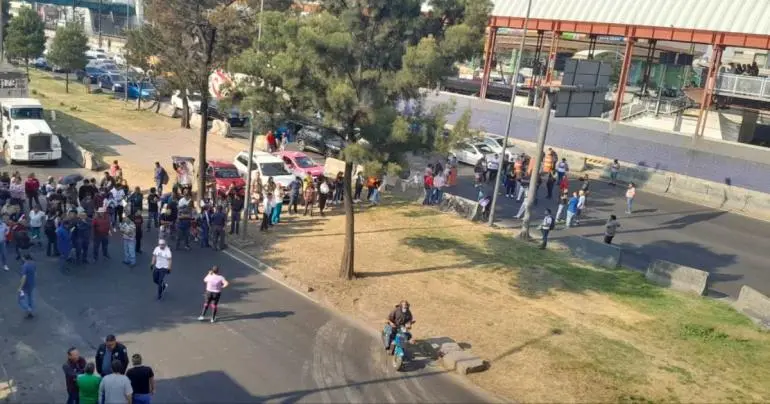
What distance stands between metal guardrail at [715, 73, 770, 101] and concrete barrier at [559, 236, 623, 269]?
2410 centimetres

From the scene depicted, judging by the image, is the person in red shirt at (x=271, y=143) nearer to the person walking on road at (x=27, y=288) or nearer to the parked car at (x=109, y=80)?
the person walking on road at (x=27, y=288)

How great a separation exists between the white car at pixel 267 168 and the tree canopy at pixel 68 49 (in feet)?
103

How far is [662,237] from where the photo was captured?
24.5 meters

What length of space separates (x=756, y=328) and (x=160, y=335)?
13985 mm

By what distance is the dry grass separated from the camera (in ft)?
41.9

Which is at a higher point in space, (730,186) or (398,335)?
(730,186)

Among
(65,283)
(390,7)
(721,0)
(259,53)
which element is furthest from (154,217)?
(721,0)

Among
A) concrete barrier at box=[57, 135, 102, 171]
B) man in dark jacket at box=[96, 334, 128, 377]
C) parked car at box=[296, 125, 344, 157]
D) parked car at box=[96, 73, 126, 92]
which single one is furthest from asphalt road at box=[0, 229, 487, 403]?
parked car at box=[96, 73, 126, 92]

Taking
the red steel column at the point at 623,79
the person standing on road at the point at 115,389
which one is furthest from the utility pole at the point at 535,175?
the red steel column at the point at 623,79

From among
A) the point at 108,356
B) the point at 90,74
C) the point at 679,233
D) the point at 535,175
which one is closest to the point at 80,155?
the point at 535,175

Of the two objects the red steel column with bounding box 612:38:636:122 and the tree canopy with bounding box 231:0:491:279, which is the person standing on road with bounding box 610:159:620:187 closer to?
the red steel column with bounding box 612:38:636:122

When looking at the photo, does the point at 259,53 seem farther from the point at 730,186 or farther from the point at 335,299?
the point at 730,186

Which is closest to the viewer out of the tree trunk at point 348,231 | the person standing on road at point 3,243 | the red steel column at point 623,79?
the person standing on road at point 3,243

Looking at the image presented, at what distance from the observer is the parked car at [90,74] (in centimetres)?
5685
